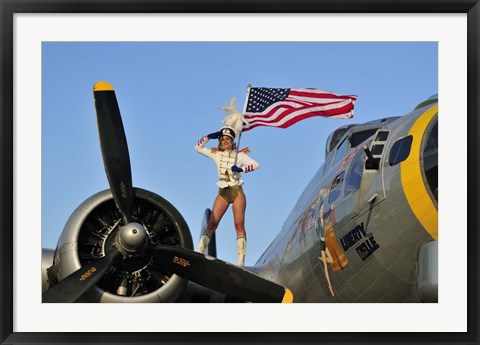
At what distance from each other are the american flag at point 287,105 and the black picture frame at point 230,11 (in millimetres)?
4378

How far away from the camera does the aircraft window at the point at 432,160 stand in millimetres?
13211

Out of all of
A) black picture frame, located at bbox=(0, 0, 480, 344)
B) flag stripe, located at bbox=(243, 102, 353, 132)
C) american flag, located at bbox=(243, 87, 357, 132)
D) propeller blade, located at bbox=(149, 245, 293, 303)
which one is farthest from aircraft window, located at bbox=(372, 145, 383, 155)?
black picture frame, located at bbox=(0, 0, 480, 344)

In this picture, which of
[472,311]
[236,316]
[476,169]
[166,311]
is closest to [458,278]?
[472,311]

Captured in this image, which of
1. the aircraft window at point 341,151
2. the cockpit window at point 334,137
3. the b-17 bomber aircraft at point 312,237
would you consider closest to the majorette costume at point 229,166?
the b-17 bomber aircraft at point 312,237

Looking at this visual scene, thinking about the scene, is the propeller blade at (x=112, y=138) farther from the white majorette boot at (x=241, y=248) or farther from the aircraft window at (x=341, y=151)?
the aircraft window at (x=341, y=151)

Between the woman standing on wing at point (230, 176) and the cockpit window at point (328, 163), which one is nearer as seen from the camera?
the woman standing on wing at point (230, 176)

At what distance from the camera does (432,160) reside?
13.3 m

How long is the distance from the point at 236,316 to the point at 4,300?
99.3 inches

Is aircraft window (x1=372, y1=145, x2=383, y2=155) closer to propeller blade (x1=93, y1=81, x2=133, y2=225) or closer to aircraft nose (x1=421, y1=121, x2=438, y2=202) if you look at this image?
aircraft nose (x1=421, y1=121, x2=438, y2=202)

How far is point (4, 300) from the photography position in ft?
35.7

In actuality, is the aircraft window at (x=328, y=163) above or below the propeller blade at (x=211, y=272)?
above

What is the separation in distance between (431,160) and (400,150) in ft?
2.17

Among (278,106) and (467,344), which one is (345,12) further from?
(278,106)

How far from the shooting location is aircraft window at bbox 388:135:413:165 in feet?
45.2
